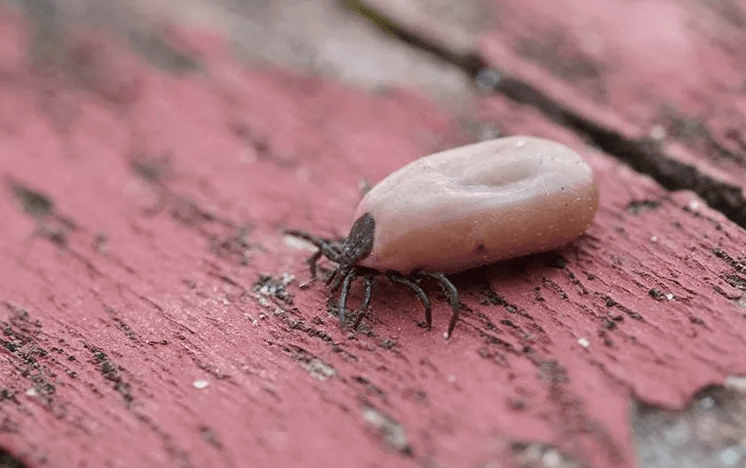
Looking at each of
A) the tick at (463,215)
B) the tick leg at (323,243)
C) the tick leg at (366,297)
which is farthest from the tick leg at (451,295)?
the tick leg at (323,243)

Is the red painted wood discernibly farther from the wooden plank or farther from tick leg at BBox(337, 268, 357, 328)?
tick leg at BBox(337, 268, 357, 328)

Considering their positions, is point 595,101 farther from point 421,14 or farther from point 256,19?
point 256,19

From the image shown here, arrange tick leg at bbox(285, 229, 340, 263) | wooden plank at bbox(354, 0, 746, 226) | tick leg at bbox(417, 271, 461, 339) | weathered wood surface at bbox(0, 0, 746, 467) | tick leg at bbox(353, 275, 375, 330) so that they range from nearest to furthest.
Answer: weathered wood surface at bbox(0, 0, 746, 467)
tick leg at bbox(417, 271, 461, 339)
tick leg at bbox(353, 275, 375, 330)
tick leg at bbox(285, 229, 340, 263)
wooden plank at bbox(354, 0, 746, 226)

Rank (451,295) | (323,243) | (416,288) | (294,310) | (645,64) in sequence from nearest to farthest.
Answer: (451,295) → (416,288) → (294,310) → (323,243) → (645,64)

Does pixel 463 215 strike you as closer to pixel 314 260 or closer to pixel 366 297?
pixel 366 297

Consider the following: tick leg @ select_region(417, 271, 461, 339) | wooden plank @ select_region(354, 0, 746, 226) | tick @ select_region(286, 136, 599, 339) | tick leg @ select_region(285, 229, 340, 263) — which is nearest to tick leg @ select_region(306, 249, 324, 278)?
tick leg @ select_region(285, 229, 340, 263)

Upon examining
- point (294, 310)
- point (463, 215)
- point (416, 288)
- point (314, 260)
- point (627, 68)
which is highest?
point (627, 68)

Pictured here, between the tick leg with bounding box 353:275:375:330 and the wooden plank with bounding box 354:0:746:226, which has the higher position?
the wooden plank with bounding box 354:0:746:226

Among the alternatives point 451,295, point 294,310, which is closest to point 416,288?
point 451,295
